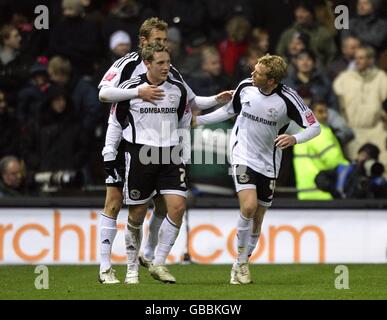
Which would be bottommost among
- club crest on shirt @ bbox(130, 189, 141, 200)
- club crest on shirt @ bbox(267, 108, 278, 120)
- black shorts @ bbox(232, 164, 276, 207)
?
club crest on shirt @ bbox(130, 189, 141, 200)

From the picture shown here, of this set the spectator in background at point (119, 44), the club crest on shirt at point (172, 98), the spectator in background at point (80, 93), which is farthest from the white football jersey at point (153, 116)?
the spectator in background at point (119, 44)

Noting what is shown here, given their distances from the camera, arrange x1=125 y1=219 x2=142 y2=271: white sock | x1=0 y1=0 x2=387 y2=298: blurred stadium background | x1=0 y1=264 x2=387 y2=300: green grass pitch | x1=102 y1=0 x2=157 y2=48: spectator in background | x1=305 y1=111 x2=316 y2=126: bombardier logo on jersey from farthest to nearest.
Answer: x1=102 y1=0 x2=157 y2=48: spectator in background → x1=0 y1=0 x2=387 y2=298: blurred stadium background → x1=305 y1=111 x2=316 y2=126: bombardier logo on jersey → x1=125 y1=219 x2=142 y2=271: white sock → x1=0 y1=264 x2=387 y2=300: green grass pitch

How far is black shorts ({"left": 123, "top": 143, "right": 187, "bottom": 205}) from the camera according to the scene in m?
11.4

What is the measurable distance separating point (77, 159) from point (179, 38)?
2.25m

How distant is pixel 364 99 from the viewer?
16453 mm

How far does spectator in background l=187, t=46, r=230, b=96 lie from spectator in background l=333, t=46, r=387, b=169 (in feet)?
5.01

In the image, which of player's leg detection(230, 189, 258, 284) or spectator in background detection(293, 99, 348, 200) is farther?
spectator in background detection(293, 99, 348, 200)

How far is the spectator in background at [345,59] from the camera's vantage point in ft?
55.0

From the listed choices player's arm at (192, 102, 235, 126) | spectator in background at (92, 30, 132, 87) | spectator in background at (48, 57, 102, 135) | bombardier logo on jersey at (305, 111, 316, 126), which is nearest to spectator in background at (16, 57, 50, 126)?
spectator in background at (48, 57, 102, 135)

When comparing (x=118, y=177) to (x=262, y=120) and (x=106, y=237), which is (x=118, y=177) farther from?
(x=262, y=120)

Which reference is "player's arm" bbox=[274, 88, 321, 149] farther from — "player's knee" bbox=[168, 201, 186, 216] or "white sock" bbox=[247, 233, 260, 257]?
"player's knee" bbox=[168, 201, 186, 216]

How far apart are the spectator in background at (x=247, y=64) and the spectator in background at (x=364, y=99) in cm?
113

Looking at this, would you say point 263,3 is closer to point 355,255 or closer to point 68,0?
point 68,0
